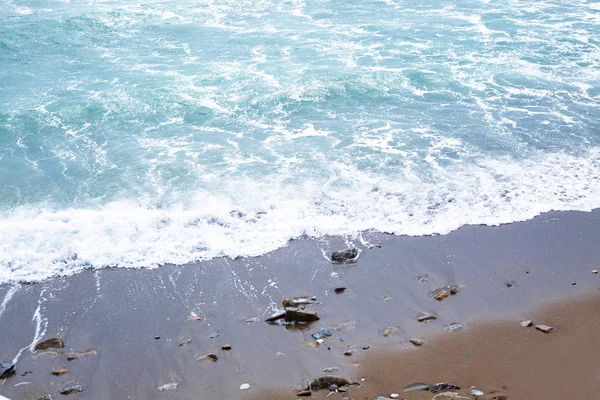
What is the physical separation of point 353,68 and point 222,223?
12.4 meters

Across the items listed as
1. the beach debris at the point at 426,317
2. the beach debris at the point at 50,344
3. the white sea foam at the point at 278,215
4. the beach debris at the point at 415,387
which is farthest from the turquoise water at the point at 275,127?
the beach debris at the point at 415,387

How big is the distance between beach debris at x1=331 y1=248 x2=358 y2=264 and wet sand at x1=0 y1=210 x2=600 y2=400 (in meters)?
0.19

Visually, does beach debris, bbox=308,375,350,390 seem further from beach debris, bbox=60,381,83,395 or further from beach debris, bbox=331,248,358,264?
beach debris, bbox=60,381,83,395

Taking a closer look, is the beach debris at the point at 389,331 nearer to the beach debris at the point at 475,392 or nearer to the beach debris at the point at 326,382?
the beach debris at the point at 326,382

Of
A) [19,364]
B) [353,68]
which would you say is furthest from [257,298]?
[353,68]

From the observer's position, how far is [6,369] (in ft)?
34.7

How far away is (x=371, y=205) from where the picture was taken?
1555 cm

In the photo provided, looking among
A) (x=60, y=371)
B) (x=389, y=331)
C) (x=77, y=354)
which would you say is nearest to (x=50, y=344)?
(x=77, y=354)

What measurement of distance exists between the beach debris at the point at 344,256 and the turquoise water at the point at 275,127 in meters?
1.04

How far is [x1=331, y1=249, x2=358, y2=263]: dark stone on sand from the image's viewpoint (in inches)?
527

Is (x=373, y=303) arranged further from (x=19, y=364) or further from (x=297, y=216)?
(x=19, y=364)

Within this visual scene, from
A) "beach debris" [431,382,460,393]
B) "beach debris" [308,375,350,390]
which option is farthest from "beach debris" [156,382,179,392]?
"beach debris" [431,382,460,393]

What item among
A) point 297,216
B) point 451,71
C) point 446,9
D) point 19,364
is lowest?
point 19,364

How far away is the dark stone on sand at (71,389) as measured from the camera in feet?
33.2
